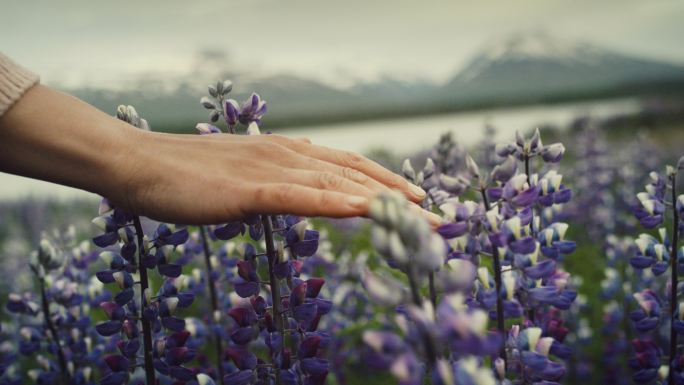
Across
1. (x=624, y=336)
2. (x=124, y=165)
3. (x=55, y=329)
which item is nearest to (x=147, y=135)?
(x=124, y=165)

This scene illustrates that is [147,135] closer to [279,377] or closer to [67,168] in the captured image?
[67,168]

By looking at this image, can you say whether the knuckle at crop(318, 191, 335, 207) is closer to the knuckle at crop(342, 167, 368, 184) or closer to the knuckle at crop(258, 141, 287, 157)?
the knuckle at crop(342, 167, 368, 184)

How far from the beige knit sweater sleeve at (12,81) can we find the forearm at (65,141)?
0.02 metres

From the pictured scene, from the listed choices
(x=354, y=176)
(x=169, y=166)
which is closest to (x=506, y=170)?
(x=354, y=176)

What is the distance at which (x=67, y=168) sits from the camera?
5.64ft

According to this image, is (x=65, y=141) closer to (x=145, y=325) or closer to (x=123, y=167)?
(x=123, y=167)

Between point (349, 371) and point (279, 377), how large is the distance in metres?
1.55

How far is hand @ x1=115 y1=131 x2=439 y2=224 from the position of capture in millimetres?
1477

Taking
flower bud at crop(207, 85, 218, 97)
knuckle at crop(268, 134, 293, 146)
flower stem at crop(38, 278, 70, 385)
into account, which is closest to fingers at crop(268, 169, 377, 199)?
knuckle at crop(268, 134, 293, 146)

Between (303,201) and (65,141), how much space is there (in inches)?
29.6

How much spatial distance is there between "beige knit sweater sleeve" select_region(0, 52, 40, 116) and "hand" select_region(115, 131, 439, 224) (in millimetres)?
365

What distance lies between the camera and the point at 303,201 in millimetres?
1458

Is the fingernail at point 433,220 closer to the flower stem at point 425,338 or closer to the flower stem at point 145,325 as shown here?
the flower stem at point 425,338

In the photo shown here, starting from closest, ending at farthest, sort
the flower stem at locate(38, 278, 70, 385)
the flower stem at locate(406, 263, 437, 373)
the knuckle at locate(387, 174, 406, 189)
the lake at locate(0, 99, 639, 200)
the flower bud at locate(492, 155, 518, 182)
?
1. the flower stem at locate(406, 263, 437, 373)
2. the flower bud at locate(492, 155, 518, 182)
3. the knuckle at locate(387, 174, 406, 189)
4. the flower stem at locate(38, 278, 70, 385)
5. the lake at locate(0, 99, 639, 200)
